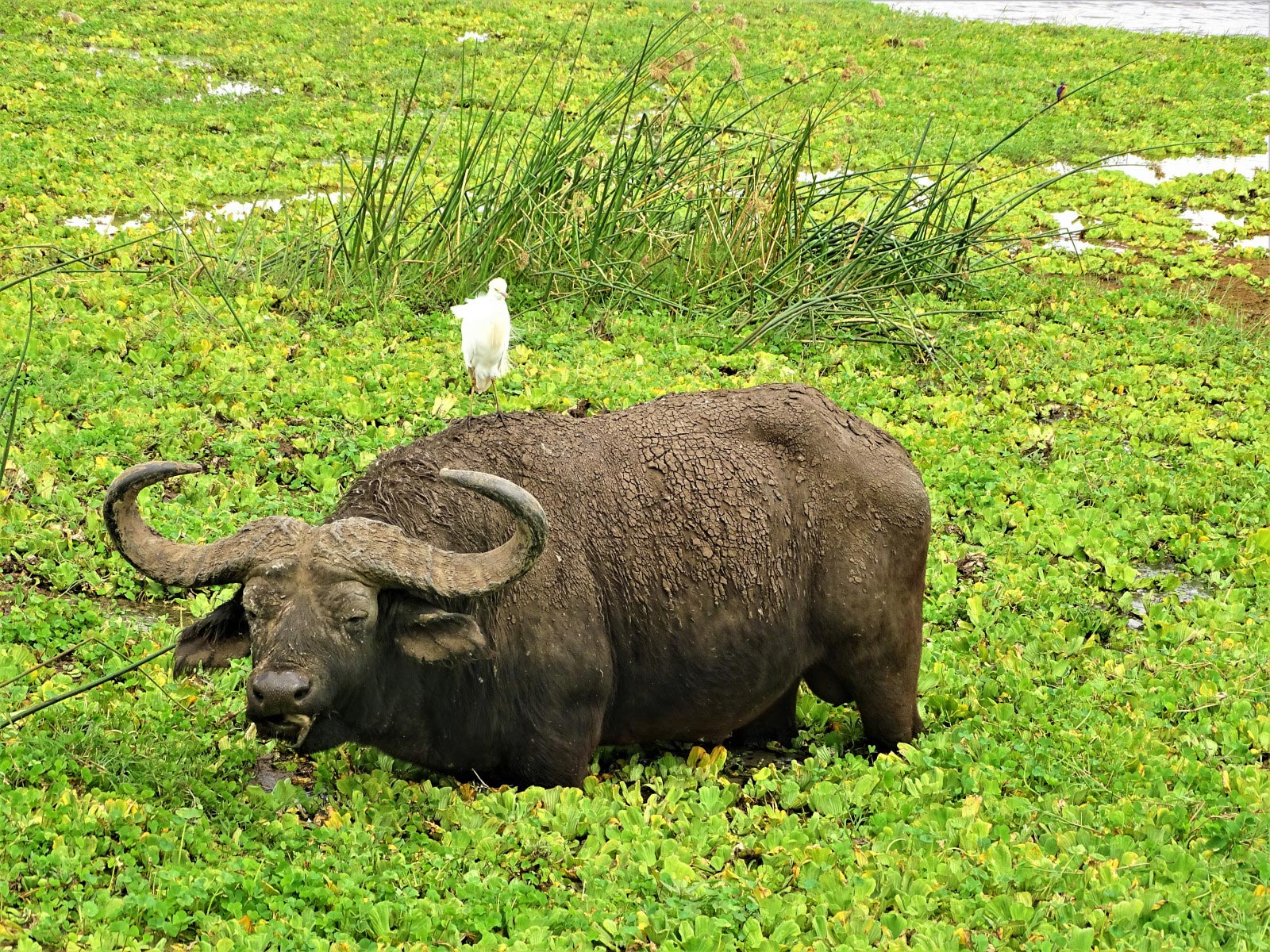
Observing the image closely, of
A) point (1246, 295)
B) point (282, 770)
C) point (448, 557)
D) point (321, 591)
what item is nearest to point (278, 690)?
→ point (321, 591)

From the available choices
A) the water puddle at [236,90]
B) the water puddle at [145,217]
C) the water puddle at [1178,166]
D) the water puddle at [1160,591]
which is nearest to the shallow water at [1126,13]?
the water puddle at [1178,166]

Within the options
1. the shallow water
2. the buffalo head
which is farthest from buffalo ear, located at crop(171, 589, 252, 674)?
the shallow water

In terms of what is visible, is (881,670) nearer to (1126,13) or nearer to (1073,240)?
(1073,240)

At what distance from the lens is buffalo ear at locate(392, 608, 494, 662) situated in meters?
4.43

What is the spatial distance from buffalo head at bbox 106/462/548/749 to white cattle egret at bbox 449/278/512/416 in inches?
134

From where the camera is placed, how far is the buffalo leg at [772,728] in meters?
5.79

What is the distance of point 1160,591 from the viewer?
686 cm

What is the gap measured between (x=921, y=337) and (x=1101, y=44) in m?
15.9

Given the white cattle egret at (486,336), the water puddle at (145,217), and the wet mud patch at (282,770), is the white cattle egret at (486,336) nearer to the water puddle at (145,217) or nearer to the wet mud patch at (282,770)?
the wet mud patch at (282,770)

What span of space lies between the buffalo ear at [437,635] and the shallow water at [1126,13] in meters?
24.2

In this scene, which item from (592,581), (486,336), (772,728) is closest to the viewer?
(592,581)

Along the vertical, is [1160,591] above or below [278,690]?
below

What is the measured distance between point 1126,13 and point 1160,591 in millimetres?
25887

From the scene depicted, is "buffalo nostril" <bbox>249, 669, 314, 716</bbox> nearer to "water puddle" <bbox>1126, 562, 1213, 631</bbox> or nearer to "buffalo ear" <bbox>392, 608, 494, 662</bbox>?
"buffalo ear" <bbox>392, 608, 494, 662</bbox>
